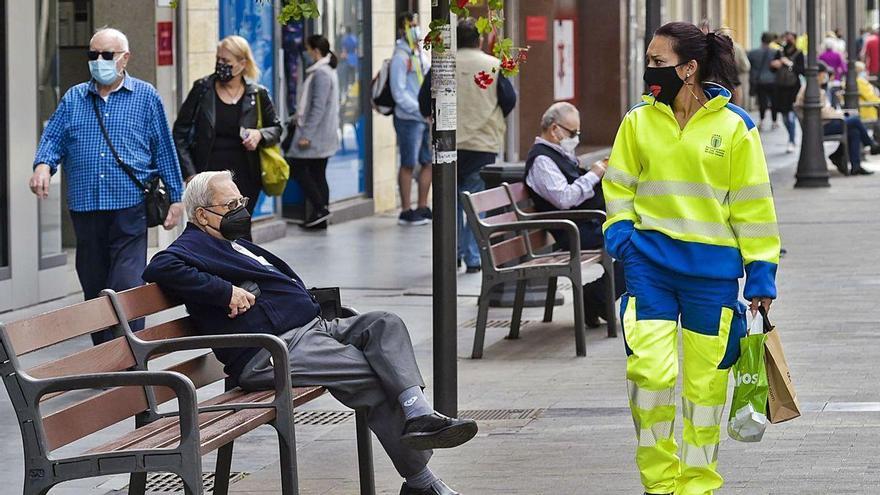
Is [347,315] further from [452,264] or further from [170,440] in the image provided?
[170,440]

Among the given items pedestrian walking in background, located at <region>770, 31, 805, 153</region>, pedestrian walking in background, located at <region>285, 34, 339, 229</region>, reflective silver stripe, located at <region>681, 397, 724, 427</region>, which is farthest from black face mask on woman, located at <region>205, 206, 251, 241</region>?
pedestrian walking in background, located at <region>770, 31, 805, 153</region>

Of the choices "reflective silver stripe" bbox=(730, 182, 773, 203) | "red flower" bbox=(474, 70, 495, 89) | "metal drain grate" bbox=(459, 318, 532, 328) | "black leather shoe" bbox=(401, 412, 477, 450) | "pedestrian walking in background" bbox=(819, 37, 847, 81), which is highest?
"pedestrian walking in background" bbox=(819, 37, 847, 81)

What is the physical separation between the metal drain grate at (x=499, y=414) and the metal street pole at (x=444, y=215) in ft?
2.47

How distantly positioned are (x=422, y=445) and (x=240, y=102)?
5309 millimetres

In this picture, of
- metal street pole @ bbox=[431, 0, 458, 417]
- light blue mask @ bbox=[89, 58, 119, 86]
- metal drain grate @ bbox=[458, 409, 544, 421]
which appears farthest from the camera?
light blue mask @ bbox=[89, 58, 119, 86]

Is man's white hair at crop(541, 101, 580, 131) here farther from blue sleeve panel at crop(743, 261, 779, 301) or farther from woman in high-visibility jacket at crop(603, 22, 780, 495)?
blue sleeve panel at crop(743, 261, 779, 301)

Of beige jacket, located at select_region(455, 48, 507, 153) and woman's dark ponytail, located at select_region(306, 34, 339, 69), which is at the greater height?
woman's dark ponytail, located at select_region(306, 34, 339, 69)

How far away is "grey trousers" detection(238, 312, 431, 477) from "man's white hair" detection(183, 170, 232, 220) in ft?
2.08

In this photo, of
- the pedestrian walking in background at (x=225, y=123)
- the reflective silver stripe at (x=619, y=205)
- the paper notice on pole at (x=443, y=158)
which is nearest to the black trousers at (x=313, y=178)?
the pedestrian walking in background at (x=225, y=123)

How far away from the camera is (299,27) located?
17.1m

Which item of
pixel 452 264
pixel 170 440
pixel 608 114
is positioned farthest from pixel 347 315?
pixel 608 114

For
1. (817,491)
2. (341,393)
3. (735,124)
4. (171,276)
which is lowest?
(817,491)

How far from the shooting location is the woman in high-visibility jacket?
5613 mm

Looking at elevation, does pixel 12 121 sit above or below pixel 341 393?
above
